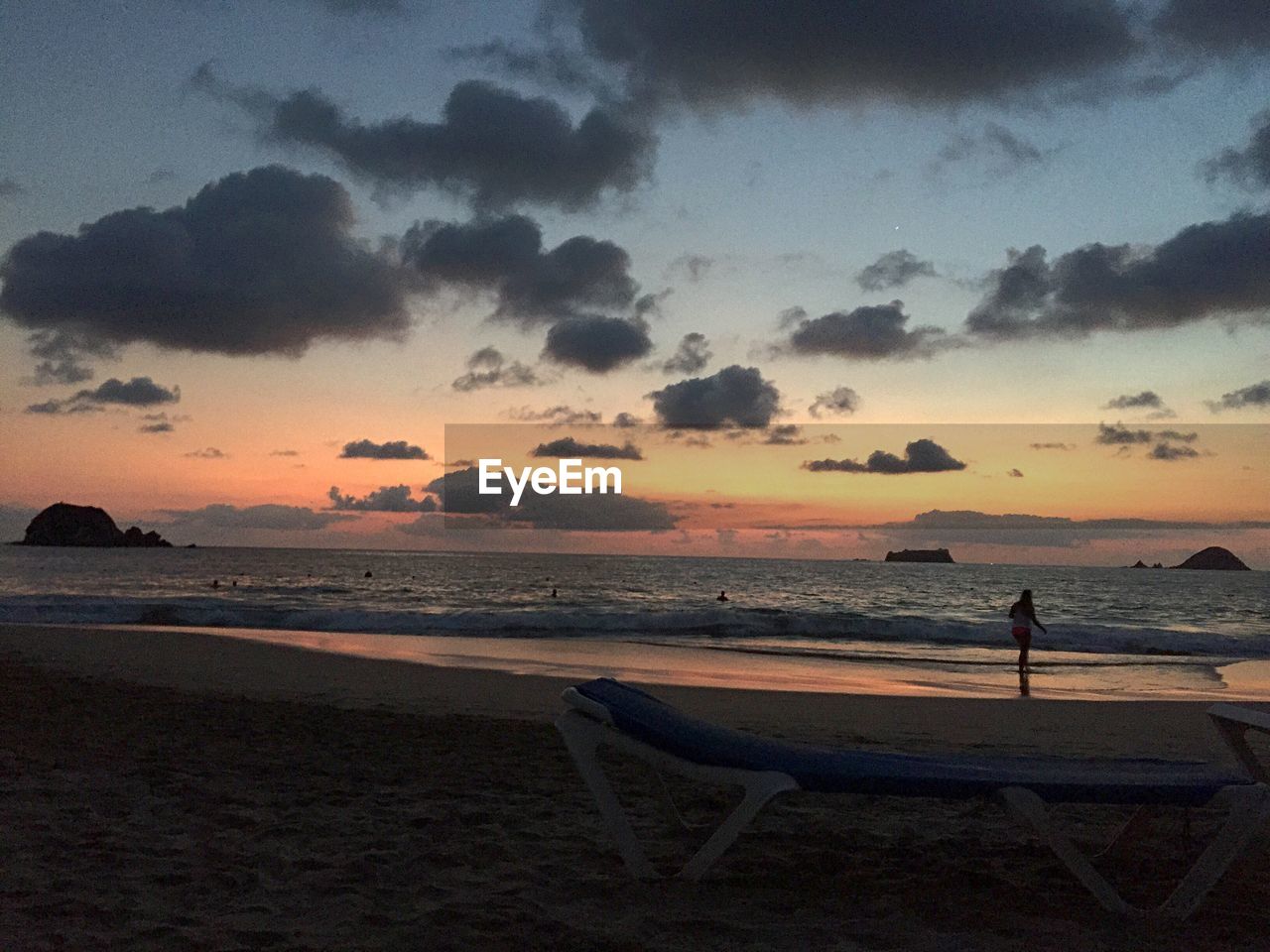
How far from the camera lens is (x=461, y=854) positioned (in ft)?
15.5

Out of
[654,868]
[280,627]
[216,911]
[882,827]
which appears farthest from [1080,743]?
[280,627]

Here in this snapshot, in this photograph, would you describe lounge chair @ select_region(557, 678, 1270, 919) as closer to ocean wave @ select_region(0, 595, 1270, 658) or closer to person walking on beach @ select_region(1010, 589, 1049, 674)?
person walking on beach @ select_region(1010, 589, 1049, 674)

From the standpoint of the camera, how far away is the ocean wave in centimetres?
2528

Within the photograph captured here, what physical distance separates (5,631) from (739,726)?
54.7 ft

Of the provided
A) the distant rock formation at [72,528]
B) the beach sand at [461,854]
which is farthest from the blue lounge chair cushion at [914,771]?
the distant rock formation at [72,528]

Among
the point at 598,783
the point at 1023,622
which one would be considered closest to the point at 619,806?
the point at 598,783

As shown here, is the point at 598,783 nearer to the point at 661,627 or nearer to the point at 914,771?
the point at 914,771

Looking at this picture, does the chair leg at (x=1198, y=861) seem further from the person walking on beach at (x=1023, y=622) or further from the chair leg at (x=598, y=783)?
the person walking on beach at (x=1023, y=622)

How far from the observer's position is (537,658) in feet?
54.9

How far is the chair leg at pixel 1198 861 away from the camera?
3.89 m

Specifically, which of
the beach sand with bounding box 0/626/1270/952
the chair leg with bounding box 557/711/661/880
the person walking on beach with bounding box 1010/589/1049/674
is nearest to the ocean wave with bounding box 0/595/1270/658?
the person walking on beach with bounding box 1010/589/1049/674

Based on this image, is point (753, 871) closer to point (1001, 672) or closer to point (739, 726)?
point (739, 726)

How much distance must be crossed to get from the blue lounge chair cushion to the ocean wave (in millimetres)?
19573

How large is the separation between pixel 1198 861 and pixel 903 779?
51.3 inches
